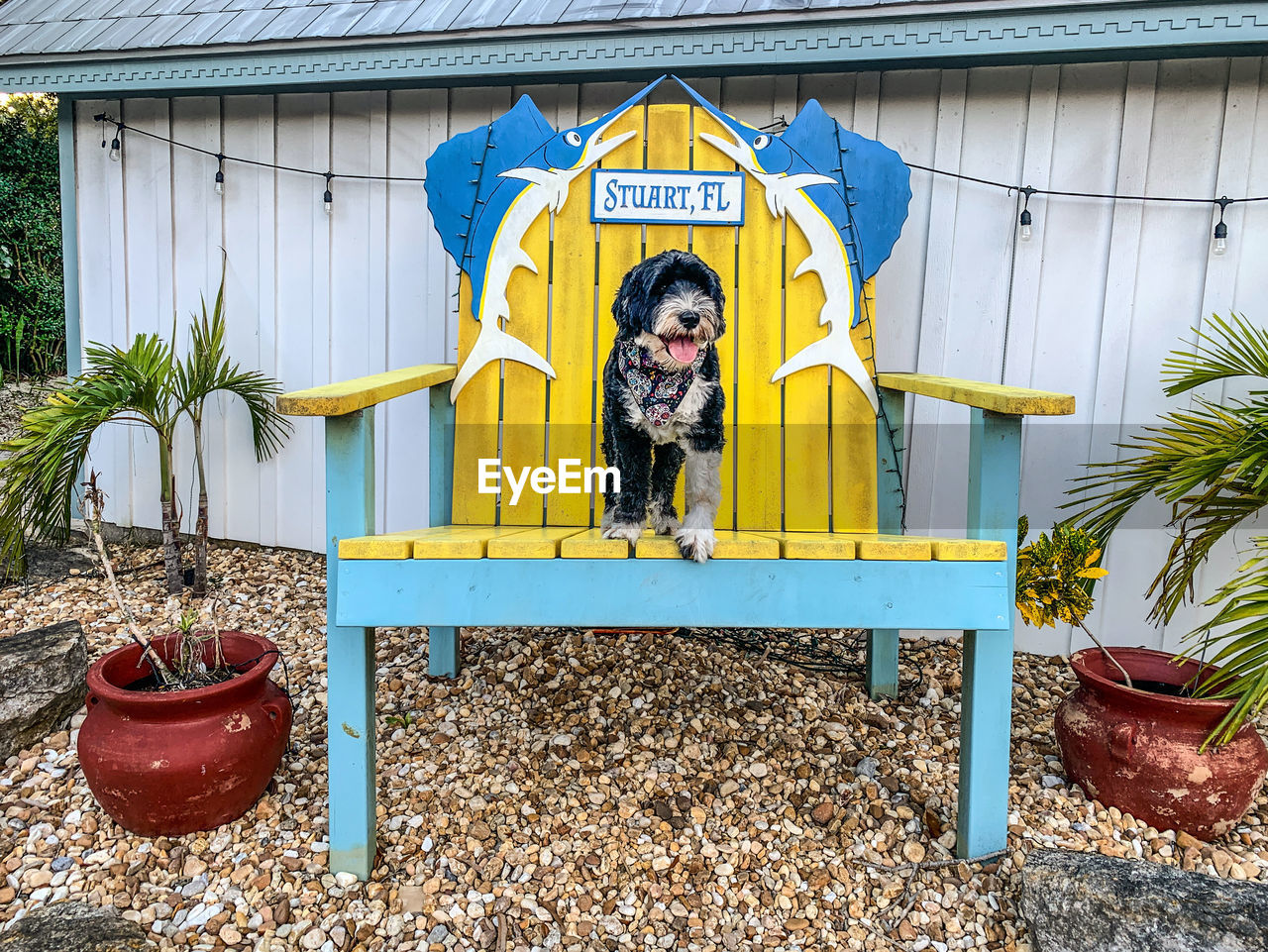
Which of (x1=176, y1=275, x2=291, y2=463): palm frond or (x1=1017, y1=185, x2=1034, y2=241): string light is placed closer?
(x1=1017, y1=185, x2=1034, y2=241): string light

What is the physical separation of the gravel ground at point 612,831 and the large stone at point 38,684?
61mm

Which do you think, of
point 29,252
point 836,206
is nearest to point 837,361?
point 836,206

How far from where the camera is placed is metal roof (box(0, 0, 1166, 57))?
2.58 metres

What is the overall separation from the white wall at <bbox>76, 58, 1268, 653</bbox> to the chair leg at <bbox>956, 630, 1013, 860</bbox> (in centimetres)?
134

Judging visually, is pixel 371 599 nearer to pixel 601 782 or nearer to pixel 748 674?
pixel 601 782

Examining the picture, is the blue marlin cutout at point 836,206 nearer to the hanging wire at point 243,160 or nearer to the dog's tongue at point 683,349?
the dog's tongue at point 683,349

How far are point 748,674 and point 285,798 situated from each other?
1.44 metres

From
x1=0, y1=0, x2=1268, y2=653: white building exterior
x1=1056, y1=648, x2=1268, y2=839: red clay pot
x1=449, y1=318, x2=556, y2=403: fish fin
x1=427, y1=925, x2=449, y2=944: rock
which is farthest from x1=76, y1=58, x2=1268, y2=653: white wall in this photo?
x1=427, y1=925, x2=449, y2=944: rock

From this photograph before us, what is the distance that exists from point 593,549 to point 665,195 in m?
1.31

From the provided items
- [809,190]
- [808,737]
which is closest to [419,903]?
[808,737]

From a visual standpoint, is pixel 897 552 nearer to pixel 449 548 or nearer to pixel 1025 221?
pixel 449 548

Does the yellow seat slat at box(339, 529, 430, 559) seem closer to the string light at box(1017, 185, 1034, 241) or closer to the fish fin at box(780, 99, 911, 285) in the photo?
the fish fin at box(780, 99, 911, 285)

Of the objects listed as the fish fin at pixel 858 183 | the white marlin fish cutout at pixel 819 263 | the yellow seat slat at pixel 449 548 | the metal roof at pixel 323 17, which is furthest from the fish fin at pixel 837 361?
the yellow seat slat at pixel 449 548

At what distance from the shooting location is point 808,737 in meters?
2.29
